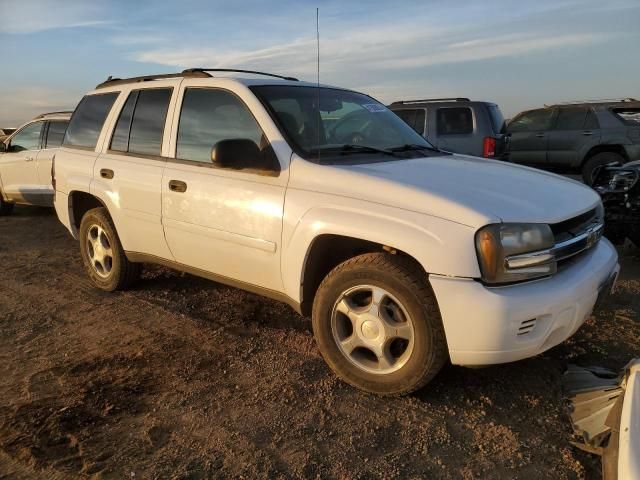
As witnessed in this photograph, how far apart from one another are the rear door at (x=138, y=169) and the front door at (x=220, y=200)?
0.54 feet

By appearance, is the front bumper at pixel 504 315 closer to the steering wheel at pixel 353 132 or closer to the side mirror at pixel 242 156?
the side mirror at pixel 242 156

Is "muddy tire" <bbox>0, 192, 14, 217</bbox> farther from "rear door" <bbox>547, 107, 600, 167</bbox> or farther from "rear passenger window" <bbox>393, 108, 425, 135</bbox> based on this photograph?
"rear door" <bbox>547, 107, 600, 167</bbox>

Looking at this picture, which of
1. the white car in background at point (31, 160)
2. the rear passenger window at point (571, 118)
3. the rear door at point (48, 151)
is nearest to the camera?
the rear door at point (48, 151)

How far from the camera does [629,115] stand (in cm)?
1046

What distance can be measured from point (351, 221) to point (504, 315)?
3.02ft

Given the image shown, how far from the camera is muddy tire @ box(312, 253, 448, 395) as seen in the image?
2.81 meters

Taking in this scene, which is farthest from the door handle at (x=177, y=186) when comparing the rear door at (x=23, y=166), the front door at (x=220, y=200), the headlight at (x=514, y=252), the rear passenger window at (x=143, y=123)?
the rear door at (x=23, y=166)

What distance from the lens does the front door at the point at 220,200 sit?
134 inches

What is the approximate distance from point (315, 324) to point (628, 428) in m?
1.69

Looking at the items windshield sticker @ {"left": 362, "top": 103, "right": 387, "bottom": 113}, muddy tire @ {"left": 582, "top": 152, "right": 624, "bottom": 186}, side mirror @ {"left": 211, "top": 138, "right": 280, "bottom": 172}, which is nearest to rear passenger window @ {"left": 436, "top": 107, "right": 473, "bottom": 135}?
muddy tire @ {"left": 582, "top": 152, "right": 624, "bottom": 186}

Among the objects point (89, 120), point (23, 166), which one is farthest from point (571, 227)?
point (23, 166)

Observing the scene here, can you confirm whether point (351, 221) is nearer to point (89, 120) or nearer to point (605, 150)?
point (89, 120)

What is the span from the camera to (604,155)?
10.6 meters

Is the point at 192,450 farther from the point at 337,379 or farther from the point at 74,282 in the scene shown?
the point at 74,282
